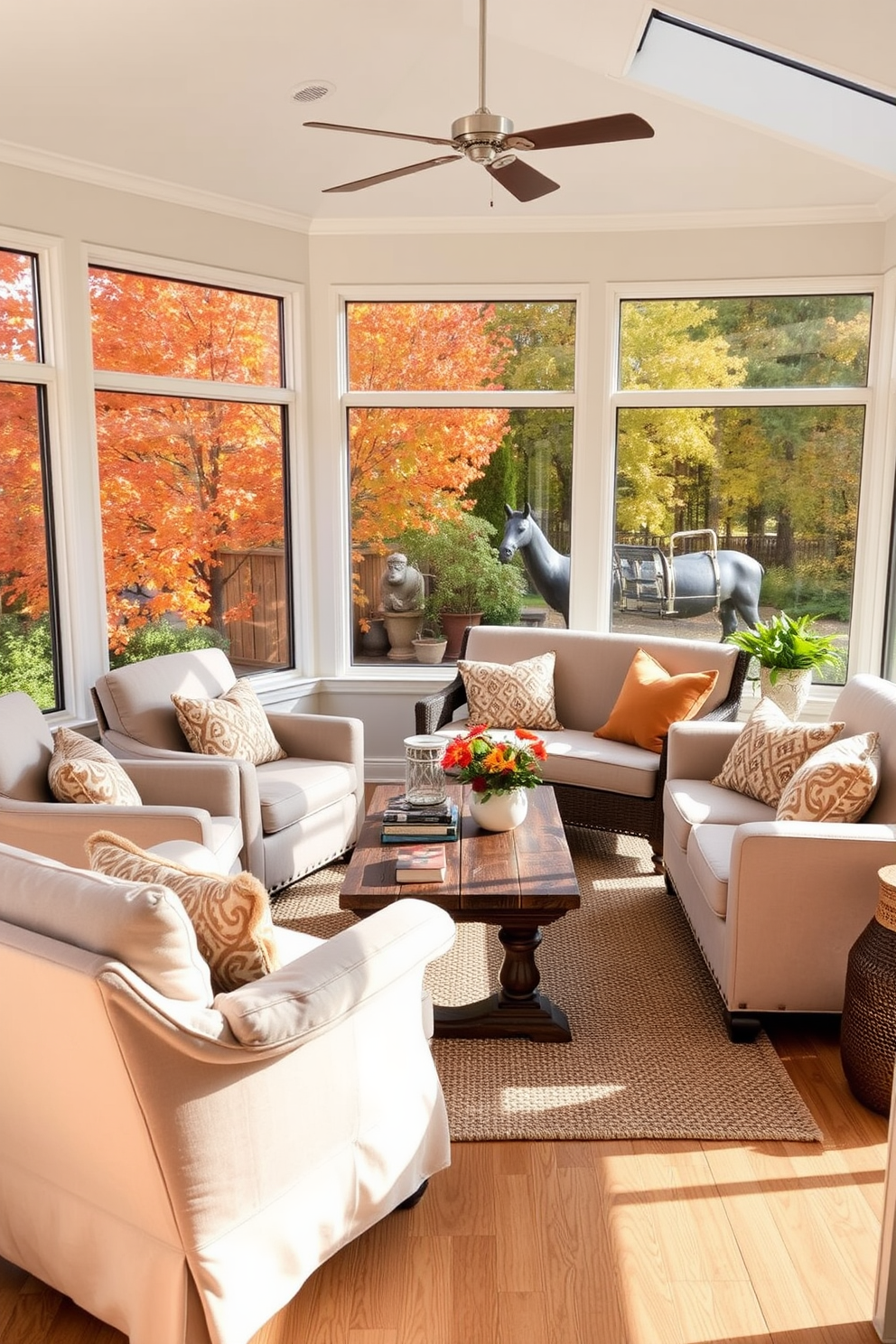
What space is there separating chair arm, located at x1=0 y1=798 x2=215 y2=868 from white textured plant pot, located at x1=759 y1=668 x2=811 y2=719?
2937 mm

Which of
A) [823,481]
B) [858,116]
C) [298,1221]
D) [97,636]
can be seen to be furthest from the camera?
[823,481]

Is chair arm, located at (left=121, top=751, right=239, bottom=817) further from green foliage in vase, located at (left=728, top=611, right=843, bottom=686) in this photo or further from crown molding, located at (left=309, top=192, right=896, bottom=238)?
crown molding, located at (left=309, top=192, right=896, bottom=238)

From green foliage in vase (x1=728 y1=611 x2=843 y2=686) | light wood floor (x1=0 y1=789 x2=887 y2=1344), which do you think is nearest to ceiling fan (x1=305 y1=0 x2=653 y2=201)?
green foliage in vase (x1=728 y1=611 x2=843 y2=686)

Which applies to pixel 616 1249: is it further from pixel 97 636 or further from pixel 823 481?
pixel 823 481

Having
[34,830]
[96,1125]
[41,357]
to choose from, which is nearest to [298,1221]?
[96,1125]

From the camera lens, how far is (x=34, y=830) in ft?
10.7

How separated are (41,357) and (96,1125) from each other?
3.68m

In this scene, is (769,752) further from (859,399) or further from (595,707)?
(859,399)

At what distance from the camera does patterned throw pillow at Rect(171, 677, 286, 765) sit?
427 centimetres

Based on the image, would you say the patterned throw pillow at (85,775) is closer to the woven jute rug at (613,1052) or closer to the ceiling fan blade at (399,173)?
the woven jute rug at (613,1052)

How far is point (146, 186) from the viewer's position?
15.8 feet

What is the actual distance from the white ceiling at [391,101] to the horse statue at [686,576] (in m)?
→ 1.63

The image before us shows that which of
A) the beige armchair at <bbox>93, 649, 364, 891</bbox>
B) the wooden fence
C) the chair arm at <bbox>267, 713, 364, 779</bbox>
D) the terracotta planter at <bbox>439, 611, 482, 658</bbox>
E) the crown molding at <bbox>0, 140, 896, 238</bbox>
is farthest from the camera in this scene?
the terracotta planter at <bbox>439, 611, 482, 658</bbox>

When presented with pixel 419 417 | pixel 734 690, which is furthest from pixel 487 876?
pixel 419 417
